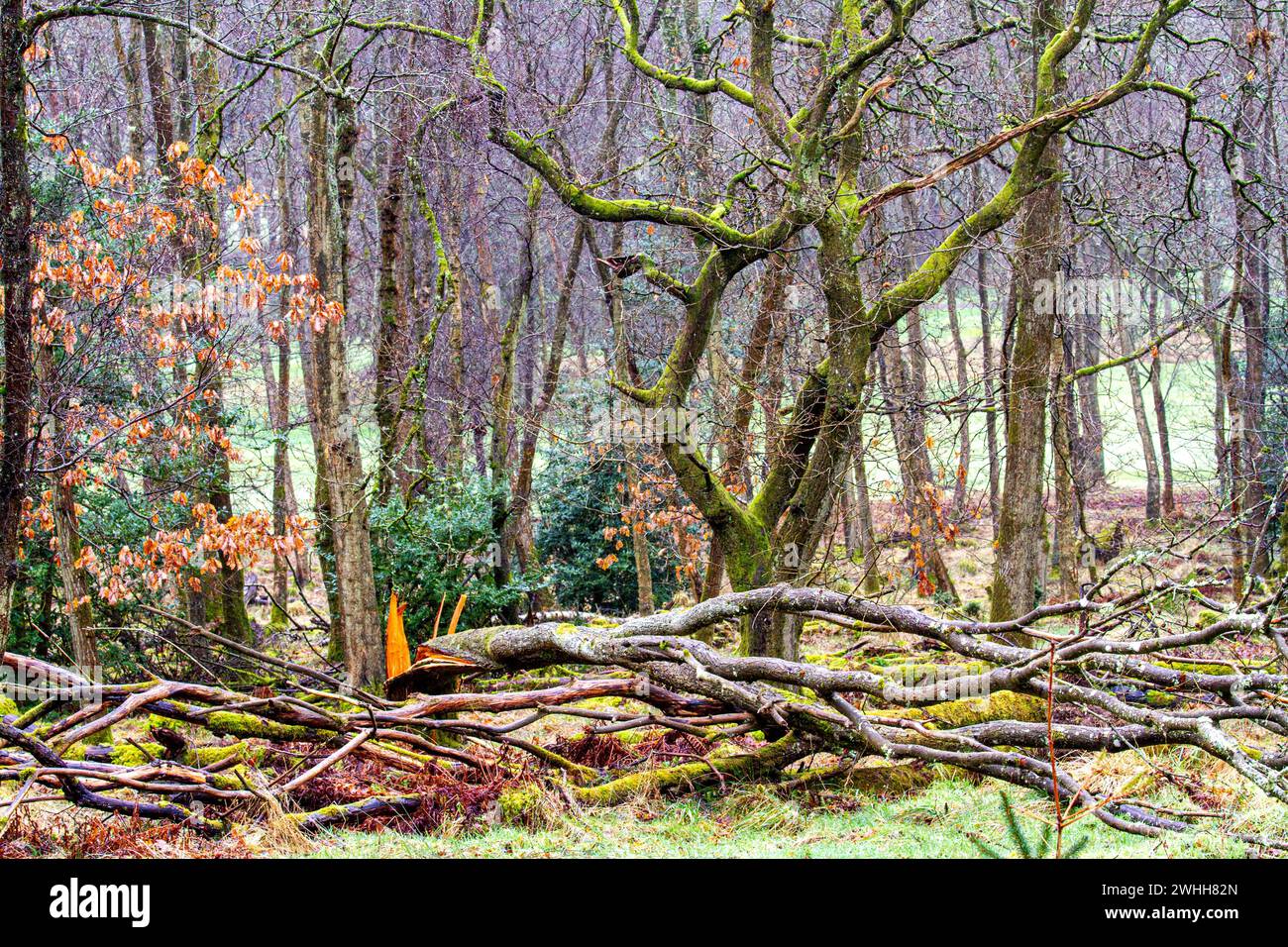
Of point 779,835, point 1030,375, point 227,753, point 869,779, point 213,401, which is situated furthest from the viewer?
point 213,401

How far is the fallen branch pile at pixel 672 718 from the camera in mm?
5059

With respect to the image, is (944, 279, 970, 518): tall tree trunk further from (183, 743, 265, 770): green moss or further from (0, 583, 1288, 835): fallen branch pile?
(183, 743, 265, 770): green moss

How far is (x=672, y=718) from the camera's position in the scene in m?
6.43

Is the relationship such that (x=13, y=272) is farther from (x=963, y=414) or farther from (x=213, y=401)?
(x=963, y=414)

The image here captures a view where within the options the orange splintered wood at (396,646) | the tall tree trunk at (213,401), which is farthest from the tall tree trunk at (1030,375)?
the tall tree trunk at (213,401)

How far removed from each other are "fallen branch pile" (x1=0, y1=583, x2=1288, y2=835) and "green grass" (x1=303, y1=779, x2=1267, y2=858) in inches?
7.6

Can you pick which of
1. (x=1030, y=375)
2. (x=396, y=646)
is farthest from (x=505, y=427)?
(x=1030, y=375)

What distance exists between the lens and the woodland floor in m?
4.74

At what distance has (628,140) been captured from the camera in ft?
51.6

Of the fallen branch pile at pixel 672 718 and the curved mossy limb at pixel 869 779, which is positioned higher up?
the fallen branch pile at pixel 672 718

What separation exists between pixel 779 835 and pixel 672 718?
1.29 m

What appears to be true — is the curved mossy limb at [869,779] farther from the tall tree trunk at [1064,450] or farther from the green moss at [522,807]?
the tall tree trunk at [1064,450]

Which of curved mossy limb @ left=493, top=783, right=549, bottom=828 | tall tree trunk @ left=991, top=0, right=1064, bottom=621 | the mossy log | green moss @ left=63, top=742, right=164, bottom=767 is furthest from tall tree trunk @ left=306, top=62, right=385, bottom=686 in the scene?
tall tree trunk @ left=991, top=0, right=1064, bottom=621
